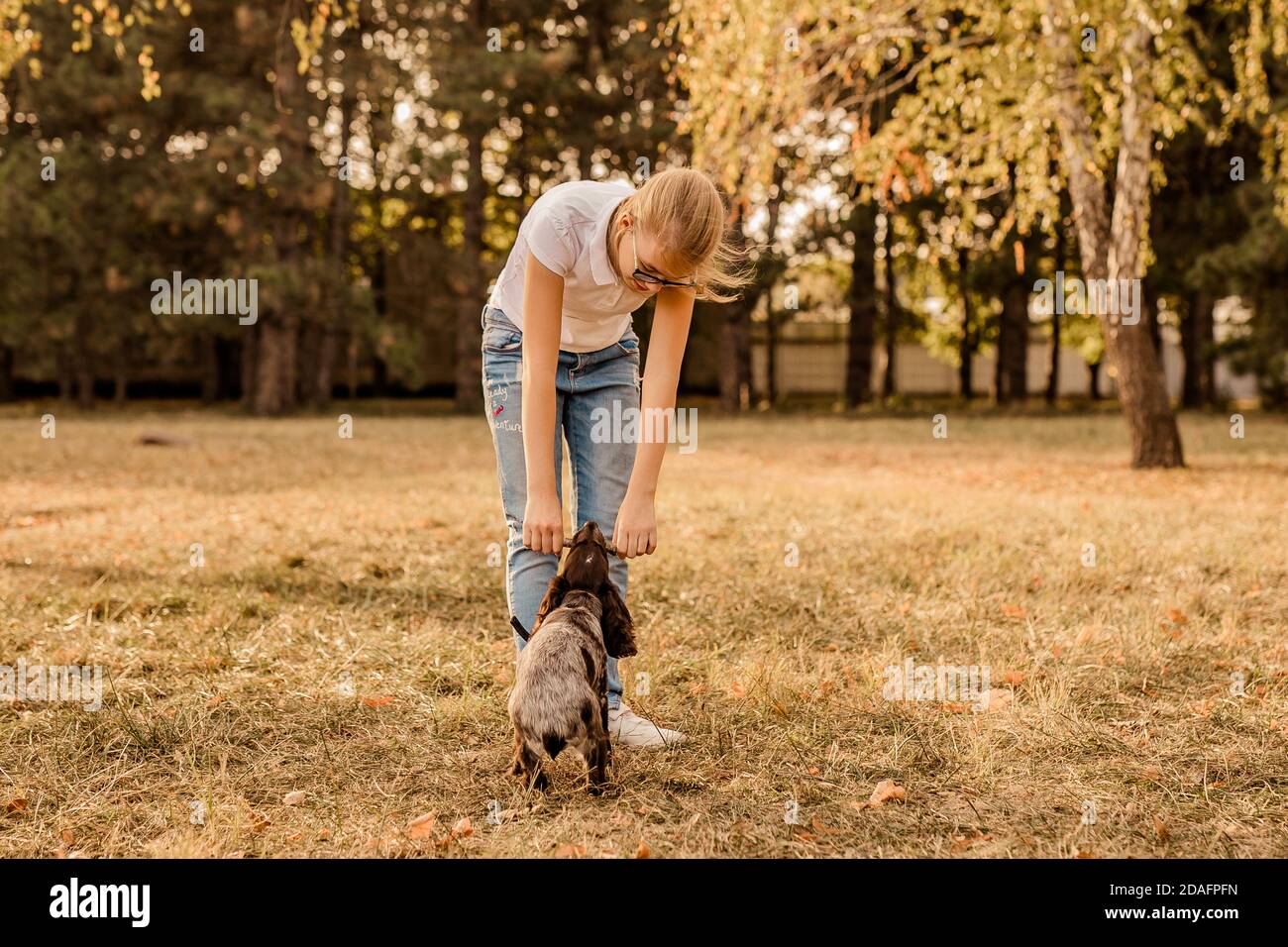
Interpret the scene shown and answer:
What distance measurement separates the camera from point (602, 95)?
951 inches

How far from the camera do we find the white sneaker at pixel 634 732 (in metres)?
3.62

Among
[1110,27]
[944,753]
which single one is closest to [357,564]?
[944,753]

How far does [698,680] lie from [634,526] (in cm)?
137

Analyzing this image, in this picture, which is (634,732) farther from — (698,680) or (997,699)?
(997,699)

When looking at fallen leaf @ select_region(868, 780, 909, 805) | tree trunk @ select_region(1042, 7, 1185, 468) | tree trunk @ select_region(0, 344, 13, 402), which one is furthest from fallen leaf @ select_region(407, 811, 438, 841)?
tree trunk @ select_region(0, 344, 13, 402)

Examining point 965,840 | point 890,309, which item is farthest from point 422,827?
point 890,309

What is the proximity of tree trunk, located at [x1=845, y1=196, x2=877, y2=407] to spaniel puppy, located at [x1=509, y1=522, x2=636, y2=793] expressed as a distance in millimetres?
23703

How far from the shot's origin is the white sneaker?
3617 millimetres

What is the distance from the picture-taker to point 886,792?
3232mm

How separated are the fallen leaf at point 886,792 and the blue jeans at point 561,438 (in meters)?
0.94

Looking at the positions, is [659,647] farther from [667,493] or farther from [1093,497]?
[1093,497]

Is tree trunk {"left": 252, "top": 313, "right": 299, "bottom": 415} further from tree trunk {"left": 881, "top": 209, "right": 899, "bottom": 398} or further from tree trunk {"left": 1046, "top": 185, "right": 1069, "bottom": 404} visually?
tree trunk {"left": 1046, "top": 185, "right": 1069, "bottom": 404}

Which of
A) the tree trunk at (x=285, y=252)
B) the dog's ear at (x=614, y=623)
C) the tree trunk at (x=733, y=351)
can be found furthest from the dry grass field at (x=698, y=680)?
the tree trunk at (x=733, y=351)

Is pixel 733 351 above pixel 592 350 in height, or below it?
above
